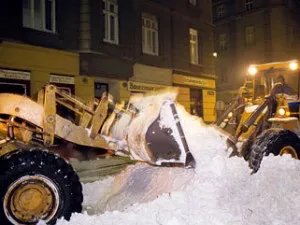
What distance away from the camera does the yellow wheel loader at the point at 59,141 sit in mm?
4262

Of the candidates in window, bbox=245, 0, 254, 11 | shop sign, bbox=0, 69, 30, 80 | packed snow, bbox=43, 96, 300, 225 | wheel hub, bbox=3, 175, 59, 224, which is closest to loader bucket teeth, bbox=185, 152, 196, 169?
packed snow, bbox=43, 96, 300, 225

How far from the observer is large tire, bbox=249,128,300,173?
6047 mm

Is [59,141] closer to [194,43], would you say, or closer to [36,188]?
[36,188]

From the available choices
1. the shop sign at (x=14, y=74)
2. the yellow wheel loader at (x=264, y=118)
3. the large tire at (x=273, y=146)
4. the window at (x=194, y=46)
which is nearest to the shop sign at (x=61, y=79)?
the shop sign at (x=14, y=74)

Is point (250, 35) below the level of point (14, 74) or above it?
above

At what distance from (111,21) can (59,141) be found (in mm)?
12017

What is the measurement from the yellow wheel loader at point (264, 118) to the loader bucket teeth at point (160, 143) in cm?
147

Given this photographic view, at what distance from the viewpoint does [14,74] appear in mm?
13328

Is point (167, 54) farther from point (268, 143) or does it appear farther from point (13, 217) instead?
point (13, 217)

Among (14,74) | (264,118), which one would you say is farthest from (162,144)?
(14,74)

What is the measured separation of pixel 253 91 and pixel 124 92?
9206 millimetres

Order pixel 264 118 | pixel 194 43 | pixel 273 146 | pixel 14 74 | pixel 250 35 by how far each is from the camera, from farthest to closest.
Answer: pixel 250 35 < pixel 194 43 < pixel 14 74 < pixel 264 118 < pixel 273 146

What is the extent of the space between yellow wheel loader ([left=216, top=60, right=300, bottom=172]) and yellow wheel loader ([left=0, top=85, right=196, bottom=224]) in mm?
1589

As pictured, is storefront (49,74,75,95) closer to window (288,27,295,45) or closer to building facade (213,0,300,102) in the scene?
building facade (213,0,300,102)
